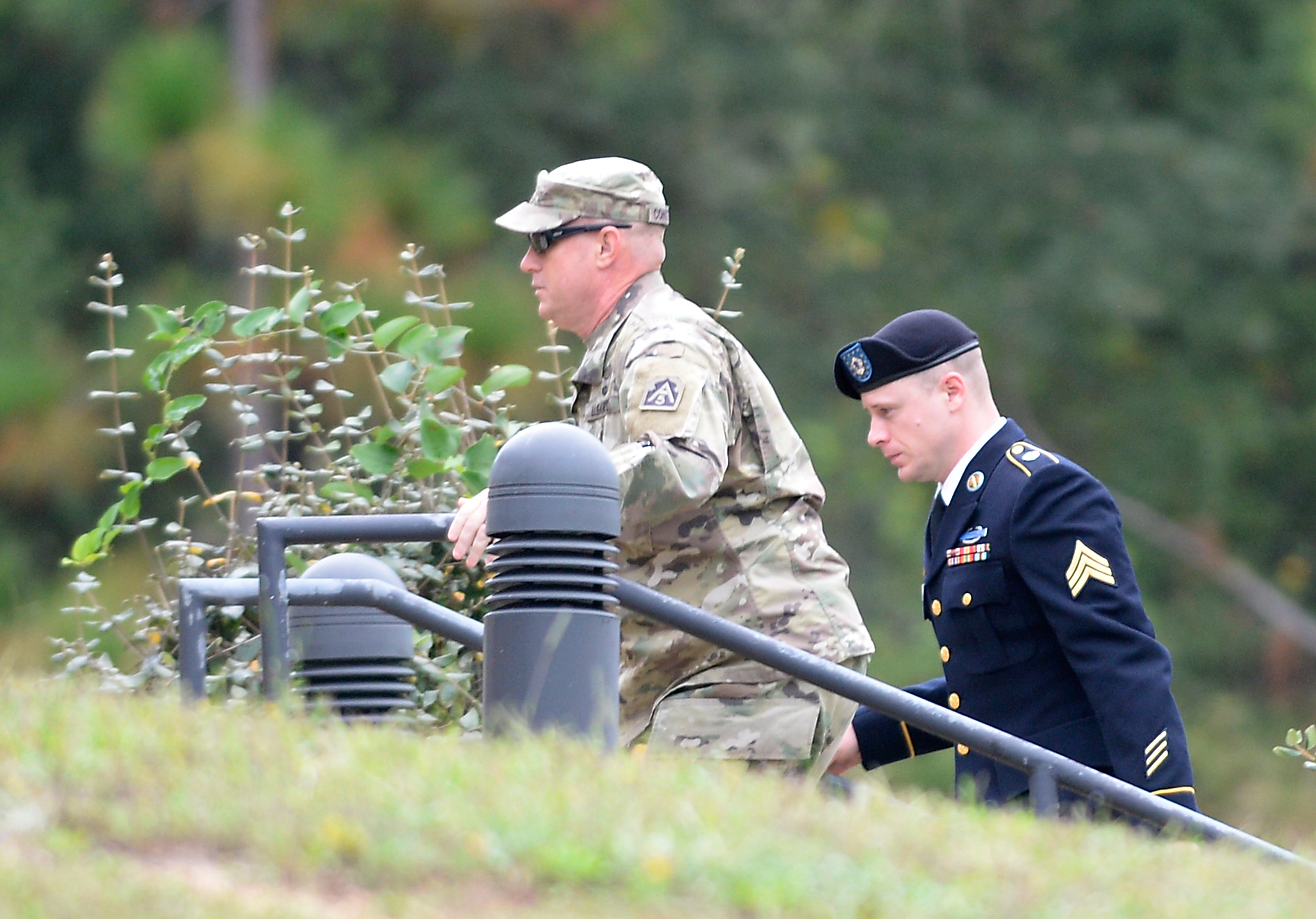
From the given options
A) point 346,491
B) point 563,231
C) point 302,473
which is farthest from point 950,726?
point 302,473

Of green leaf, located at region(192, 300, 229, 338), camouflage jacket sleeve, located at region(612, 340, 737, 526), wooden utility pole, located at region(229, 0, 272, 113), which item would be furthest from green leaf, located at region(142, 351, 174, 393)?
wooden utility pole, located at region(229, 0, 272, 113)

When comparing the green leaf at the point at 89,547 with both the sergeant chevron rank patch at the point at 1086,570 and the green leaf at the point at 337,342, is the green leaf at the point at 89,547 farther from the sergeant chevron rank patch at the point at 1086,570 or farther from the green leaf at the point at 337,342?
the sergeant chevron rank patch at the point at 1086,570

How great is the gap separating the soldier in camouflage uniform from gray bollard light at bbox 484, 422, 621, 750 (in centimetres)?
52

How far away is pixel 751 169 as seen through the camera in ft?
59.1

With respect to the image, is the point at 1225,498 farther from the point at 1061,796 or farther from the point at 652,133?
the point at 1061,796

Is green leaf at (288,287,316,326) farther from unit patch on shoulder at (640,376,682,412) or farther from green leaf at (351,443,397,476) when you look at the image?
unit patch on shoulder at (640,376,682,412)

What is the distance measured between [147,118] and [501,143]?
10.6 feet

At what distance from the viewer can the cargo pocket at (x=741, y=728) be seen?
4.52 meters

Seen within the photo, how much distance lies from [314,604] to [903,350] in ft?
5.08

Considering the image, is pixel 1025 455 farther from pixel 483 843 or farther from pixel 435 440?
pixel 483 843

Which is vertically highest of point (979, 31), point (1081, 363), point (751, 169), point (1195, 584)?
point (979, 31)

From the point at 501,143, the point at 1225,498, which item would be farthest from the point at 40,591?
the point at 1225,498

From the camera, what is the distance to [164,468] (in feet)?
17.9

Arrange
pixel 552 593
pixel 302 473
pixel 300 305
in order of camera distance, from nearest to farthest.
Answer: pixel 552 593, pixel 300 305, pixel 302 473
